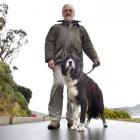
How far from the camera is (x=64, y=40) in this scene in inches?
393

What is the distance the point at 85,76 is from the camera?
369 inches

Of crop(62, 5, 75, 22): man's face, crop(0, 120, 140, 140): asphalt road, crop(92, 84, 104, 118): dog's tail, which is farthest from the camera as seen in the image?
crop(92, 84, 104, 118): dog's tail

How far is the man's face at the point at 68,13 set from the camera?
9898 millimetres

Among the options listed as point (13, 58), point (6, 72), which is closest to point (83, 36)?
point (6, 72)

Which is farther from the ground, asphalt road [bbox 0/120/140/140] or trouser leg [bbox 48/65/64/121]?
trouser leg [bbox 48/65/64/121]

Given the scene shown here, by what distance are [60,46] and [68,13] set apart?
0.62 meters

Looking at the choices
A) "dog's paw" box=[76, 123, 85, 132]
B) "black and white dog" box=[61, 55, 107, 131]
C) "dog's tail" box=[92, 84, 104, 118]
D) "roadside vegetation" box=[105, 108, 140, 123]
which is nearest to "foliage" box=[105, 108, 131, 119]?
"roadside vegetation" box=[105, 108, 140, 123]

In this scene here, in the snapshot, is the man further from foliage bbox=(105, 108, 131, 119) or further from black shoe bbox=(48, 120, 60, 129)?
foliage bbox=(105, 108, 131, 119)

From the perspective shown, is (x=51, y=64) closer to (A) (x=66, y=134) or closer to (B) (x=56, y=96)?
(B) (x=56, y=96)

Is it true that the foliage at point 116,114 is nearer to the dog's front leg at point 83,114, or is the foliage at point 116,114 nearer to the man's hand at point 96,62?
the man's hand at point 96,62

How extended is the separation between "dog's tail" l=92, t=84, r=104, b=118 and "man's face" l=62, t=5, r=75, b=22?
136 cm

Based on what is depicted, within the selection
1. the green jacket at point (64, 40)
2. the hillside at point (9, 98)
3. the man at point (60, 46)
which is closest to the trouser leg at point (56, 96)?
the man at point (60, 46)

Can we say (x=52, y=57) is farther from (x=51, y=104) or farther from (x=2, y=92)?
(x=2, y=92)

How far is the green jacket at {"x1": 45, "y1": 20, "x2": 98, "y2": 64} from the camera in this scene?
32.7ft
